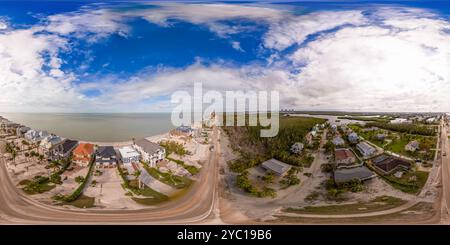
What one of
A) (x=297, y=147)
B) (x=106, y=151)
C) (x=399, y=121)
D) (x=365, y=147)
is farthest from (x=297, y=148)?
(x=106, y=151)

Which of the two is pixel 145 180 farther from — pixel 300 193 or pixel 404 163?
pixel 404 163

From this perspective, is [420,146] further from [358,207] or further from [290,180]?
[290,180]

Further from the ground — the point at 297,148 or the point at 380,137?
the point at 380,137

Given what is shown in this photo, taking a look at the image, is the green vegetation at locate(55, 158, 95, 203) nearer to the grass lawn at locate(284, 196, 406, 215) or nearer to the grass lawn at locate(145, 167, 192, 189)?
the grass lawn at locate(145, 167, 192, 189)

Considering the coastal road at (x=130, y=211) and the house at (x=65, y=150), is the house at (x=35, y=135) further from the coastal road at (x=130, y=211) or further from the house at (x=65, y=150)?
the coastal road at (x=130, y=211)

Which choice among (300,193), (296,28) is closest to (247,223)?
(300,193)

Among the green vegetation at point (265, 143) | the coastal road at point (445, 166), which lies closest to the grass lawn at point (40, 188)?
the green vegetation at point (265, 143)

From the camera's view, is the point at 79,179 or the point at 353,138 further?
the point at 79,179
